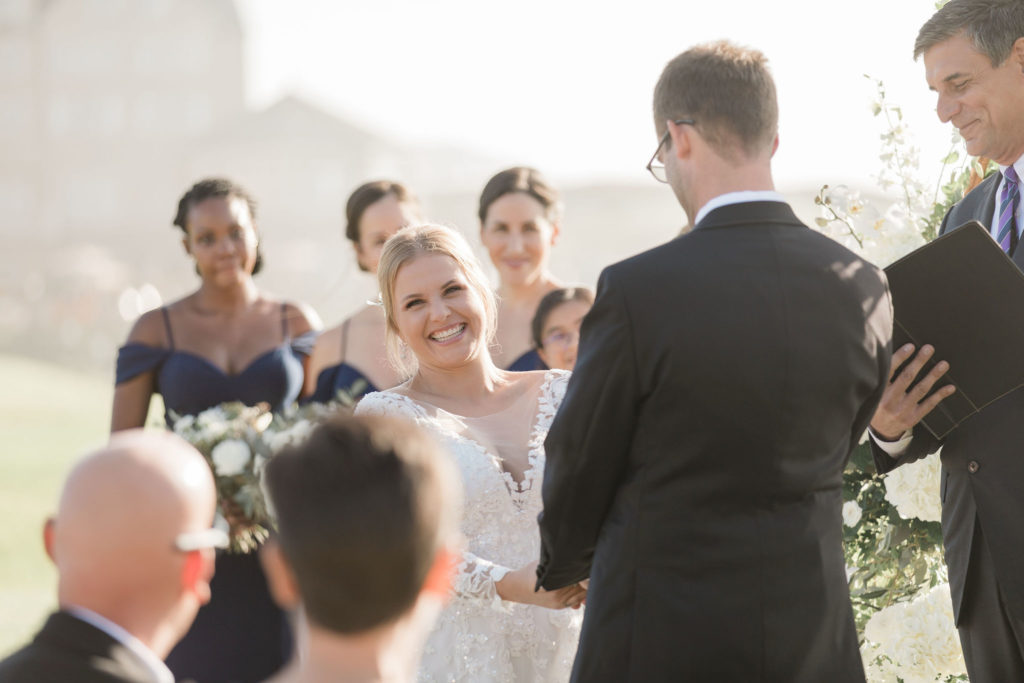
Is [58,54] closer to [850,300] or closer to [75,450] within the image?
[75,450]

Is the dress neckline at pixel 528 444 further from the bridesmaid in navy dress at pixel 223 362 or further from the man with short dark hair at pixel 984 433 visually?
the bridesmaid in navy dress at pixel 223 362

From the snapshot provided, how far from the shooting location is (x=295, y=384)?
6.01 m

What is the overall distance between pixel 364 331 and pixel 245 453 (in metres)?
1.27

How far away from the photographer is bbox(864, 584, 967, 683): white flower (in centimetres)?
371

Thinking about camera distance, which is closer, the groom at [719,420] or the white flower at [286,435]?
the groom at [719,420]

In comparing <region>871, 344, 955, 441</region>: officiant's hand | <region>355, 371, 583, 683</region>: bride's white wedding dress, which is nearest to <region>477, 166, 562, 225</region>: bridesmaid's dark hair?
<region>355, 371, 583, 683</region>: bride's white wedding dress

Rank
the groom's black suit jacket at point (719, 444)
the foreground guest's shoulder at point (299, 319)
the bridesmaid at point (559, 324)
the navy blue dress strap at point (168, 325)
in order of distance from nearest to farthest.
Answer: the groom's black suit jacket at point (719, 444), the bridesmaid at point (559, 324), the navy blue dress strap at point (168, 325), the foreground guest's shoulder at point (299, 319)

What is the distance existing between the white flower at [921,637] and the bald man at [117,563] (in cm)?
259

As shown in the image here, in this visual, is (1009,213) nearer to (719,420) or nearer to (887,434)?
(887,434)

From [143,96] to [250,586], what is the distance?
155 feet

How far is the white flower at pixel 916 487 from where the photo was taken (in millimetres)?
3676

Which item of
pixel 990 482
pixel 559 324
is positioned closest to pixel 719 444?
pixel 990 482

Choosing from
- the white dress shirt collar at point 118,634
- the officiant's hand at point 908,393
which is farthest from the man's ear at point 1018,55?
the white dress shirt collar at point 118,634

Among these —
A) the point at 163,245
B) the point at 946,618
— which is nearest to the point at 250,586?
the point at 946,618
